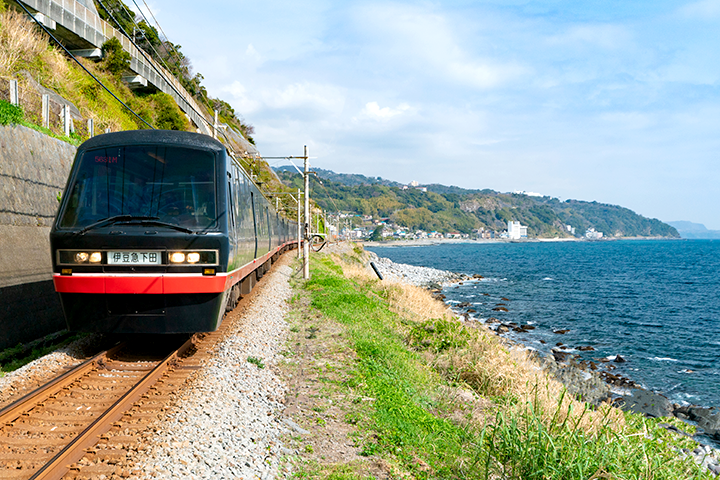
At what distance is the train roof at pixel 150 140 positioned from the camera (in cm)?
699

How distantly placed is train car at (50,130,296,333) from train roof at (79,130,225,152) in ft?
0.05

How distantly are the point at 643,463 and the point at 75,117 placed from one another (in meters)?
18.0

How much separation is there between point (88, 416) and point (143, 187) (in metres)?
3.34

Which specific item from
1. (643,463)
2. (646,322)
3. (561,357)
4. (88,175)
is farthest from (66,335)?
(646,322)

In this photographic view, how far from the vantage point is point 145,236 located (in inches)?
247

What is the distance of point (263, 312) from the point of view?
11.4 metres

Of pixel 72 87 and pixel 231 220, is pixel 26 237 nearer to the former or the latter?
pixel 231 220

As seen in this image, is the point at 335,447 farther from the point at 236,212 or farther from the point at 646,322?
the point at 646,322

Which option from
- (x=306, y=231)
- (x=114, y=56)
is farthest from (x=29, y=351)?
(x=114, y=56)

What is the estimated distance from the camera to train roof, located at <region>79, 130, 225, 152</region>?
6.99 m

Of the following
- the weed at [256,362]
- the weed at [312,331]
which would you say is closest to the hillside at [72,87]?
the weed at [256,362]

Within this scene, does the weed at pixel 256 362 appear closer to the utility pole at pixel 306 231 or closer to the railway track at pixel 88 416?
the railway track at pixel 88 416

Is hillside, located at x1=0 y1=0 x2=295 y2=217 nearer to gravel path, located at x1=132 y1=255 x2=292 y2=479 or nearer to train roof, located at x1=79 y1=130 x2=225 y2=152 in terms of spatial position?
train roof, located at x1=79 y1=130 x2=225 y2=152

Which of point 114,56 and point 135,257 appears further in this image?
point 114,56
